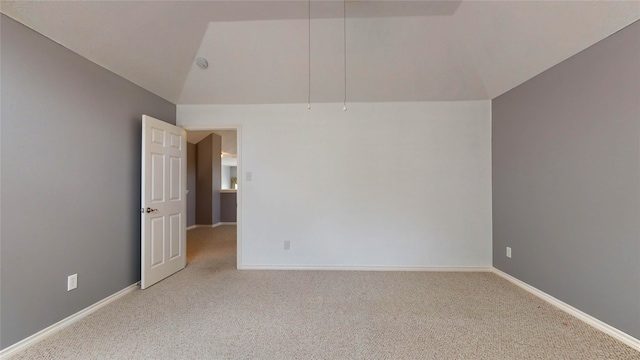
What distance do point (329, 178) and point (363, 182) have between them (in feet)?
1.54

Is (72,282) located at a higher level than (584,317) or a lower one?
higher

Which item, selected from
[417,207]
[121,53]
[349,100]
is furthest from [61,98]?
[417,207]

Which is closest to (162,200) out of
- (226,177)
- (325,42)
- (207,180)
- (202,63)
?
(202,63)

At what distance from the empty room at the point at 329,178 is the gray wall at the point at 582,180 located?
16 mm

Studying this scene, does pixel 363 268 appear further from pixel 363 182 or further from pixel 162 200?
pixel 162 200

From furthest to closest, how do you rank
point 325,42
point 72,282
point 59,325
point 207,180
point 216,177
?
point 216,177
point 207,180
point 325,42
point 72,282
point 59,325

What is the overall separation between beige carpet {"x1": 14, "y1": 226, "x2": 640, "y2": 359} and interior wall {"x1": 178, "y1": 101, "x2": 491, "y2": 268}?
45 cm

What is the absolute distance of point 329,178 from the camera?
339cm

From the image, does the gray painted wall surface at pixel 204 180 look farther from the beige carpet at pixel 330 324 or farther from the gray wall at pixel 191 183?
the beige carpet at pixel 330 324

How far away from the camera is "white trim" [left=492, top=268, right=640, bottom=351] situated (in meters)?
1.79

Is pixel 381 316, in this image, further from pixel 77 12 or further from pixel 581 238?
pixel 77 12

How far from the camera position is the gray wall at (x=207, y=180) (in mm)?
6930

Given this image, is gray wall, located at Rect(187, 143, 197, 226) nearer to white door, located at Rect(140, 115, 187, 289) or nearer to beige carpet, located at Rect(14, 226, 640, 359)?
white door, located at Rect(140, 115, 187, 289)

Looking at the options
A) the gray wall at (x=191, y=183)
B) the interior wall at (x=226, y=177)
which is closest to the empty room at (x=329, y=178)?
the gray wall at (x=191, y=183)
